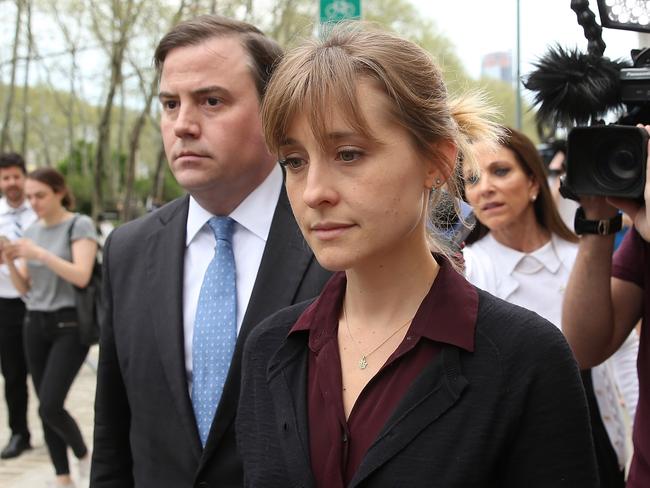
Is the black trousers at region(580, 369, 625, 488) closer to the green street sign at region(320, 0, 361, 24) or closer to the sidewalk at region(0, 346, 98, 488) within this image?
the green street sign at region(320, 0, 361, 24)

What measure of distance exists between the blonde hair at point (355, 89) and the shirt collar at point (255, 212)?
773 millimetres

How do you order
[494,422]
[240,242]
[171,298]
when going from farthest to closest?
[240,242] < [171,298] < [494,422]

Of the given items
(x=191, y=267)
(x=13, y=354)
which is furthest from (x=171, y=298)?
(x=13, y=354)

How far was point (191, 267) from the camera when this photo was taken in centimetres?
259

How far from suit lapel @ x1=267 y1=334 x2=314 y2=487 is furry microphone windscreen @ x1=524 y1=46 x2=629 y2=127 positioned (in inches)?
38.6

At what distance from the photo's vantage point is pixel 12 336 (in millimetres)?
6852

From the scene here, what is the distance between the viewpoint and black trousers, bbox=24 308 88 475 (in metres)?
5.70

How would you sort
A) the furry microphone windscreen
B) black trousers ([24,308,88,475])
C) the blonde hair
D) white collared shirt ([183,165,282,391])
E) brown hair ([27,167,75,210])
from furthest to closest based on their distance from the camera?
brown hair ([27,167,75,210])
black trousers ([24,308,88,475])
white collared shirt ([183,165,282,391])
the furry microphone windscreen
the blonde hair

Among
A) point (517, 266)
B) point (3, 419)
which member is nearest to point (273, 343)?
point (517, 266)

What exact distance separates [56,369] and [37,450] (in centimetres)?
147

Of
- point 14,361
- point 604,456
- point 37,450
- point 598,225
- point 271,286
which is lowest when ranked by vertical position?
point 37,450

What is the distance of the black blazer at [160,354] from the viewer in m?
2.29

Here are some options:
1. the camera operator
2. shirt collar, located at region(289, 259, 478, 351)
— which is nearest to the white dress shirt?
the camera operator

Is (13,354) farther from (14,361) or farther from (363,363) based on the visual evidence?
(363,363)
